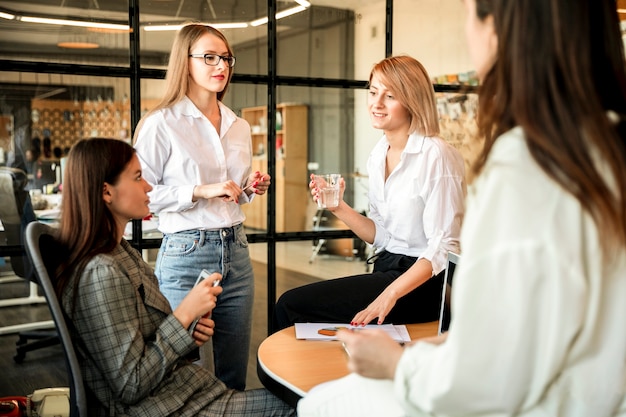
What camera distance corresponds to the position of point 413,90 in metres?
2.65

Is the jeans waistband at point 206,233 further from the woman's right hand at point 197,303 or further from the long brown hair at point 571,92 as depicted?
the long brown hair at point 571,92

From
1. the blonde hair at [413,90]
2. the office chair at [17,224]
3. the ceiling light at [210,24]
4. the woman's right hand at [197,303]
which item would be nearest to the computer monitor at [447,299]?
the woman's right hand at [197,303]

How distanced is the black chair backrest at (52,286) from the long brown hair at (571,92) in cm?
106

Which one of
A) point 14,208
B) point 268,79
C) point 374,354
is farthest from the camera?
point 268,79

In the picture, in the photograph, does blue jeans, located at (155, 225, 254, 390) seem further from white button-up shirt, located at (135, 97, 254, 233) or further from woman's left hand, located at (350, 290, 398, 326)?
woman's left hand, located at (350, 290, 398, 326)

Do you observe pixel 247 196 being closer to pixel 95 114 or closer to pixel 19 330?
pixel 95 114

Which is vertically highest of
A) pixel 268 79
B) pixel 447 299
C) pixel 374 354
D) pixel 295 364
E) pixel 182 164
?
pixel 268 79

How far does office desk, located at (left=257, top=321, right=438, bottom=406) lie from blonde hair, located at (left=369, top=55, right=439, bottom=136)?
2.84ft

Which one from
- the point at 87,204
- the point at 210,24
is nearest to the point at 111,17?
the point at 210,24

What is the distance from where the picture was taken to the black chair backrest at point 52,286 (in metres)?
1.61

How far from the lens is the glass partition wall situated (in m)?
2.94

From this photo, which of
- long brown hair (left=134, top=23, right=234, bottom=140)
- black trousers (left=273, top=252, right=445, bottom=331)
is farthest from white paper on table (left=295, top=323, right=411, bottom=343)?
long brown hair (left=134, top=23, right=234, bottom=140)

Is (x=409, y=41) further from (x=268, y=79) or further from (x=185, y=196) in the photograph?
(x=185, y=196)

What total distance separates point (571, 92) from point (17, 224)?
247cm
